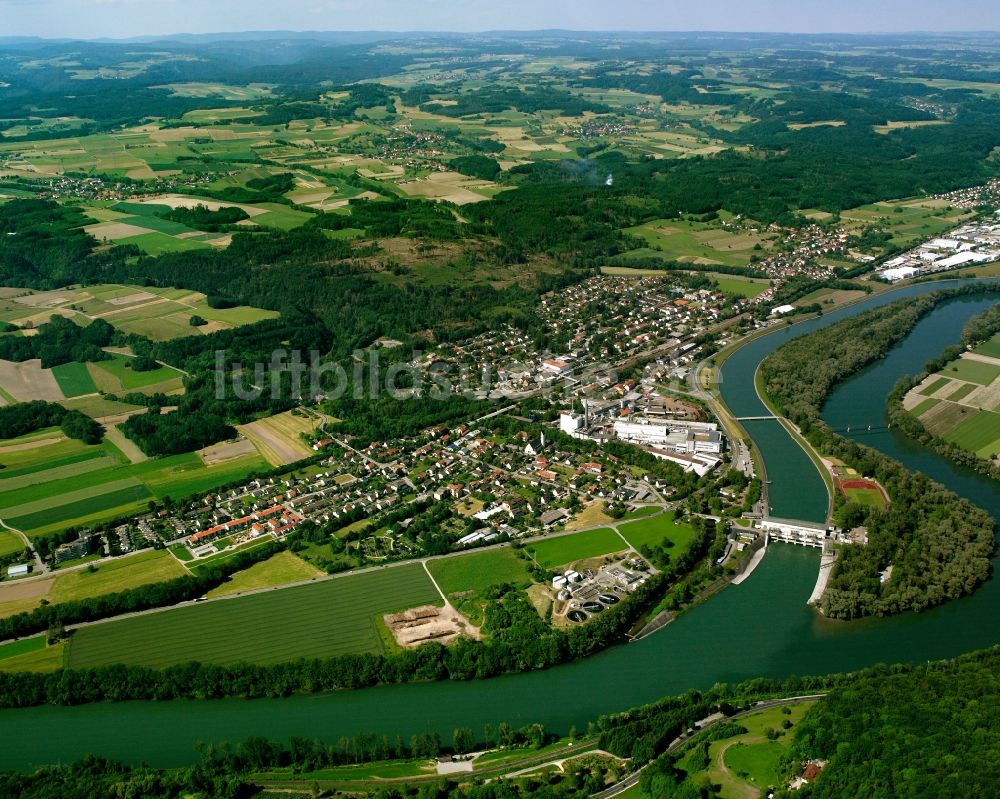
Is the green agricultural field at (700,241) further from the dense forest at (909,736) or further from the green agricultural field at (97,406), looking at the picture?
the dense forest at (909,736)

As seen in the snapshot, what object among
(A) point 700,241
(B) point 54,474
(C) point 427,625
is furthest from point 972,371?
(B) point 54,474

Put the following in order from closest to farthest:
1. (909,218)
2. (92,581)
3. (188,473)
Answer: (92,581) → (188,473) → (909,218)

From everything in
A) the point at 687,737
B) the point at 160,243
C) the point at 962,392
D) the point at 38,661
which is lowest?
the point at 38,661

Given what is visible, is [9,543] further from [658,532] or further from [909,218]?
[909,218]

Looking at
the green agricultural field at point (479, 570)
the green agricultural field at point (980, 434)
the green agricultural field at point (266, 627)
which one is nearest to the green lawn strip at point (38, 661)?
the green agricultural field at point (266, 627)

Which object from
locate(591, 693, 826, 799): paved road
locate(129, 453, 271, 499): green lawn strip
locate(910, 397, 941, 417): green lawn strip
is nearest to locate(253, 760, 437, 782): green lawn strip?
locate(591, 693, 826, 799): paved road

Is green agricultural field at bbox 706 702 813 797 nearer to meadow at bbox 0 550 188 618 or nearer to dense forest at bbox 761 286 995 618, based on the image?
dense forest at bbox 761 286 995 618
